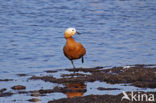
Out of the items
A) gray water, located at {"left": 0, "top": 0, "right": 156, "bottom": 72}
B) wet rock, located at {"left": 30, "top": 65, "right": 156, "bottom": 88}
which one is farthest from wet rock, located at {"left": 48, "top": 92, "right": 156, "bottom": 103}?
gray water, located at {"left": 0, "top": 0, "right": 156, "bottom": 72}

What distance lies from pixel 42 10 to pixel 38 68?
22825 mm

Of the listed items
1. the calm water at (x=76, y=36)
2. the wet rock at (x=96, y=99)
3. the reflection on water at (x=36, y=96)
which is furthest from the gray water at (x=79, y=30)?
the wet rock at (x=96, y=99)

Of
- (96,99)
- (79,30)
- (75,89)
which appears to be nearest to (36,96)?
(75,89)

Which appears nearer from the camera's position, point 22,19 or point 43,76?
point 43,76

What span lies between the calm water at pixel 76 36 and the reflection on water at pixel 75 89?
394 centimetres

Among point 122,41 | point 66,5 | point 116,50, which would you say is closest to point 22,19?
point 66,5

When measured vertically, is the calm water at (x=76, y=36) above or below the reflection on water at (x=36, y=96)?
below

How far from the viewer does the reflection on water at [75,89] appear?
627 inches

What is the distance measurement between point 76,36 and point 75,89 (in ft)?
53.6

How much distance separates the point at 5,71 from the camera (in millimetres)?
21406

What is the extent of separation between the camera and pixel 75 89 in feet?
54.2

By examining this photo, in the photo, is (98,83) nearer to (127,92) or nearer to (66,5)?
(127,92)

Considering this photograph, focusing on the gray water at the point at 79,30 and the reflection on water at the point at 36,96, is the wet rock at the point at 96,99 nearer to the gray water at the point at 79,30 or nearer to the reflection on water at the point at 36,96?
the reflection on water at the point at 36,96

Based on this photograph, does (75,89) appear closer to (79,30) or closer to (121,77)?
(121,77)
